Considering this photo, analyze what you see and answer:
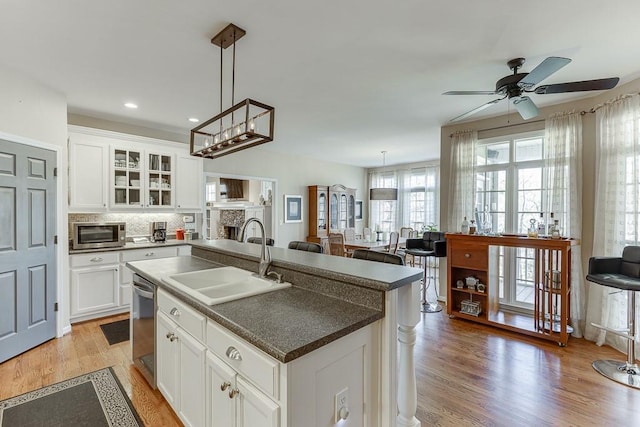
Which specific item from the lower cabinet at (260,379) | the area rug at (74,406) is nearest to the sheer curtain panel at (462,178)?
the lower cabinet at (260,379)

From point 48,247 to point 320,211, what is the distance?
191 inches

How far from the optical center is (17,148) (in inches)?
113

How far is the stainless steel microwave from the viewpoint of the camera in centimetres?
373

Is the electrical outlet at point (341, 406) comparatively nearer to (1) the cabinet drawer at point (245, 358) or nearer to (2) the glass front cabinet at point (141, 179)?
(1) the cabinet drawer at point (245, 358)

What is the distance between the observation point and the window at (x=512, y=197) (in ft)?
13.0

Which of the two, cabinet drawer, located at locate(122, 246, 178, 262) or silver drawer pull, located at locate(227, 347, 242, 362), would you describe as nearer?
silver drawer pull, located at locate(227, 347, 242, 362)

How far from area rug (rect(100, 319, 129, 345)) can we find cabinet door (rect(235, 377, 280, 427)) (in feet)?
8.76

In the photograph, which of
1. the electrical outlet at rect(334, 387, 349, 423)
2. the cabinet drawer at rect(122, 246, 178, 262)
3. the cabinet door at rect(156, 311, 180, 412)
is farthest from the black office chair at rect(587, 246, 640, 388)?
the cabinet drawer at rect(122, 246, 178, 262)

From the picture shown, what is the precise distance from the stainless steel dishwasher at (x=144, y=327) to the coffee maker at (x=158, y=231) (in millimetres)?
2170

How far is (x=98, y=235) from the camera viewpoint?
3898mm

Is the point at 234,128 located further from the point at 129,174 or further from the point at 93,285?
the point at 93,285

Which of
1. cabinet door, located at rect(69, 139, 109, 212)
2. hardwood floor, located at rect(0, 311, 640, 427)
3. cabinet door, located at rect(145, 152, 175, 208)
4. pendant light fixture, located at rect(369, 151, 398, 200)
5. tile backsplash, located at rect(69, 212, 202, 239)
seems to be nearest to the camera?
hardwood floor, located at rect(0, 311, 640, 427)

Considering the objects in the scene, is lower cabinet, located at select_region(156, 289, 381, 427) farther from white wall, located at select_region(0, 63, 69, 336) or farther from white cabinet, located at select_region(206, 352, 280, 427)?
white wall, located at select_region(0, 63, 69, 336)

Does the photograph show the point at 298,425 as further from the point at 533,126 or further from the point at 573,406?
the point at 533,126
